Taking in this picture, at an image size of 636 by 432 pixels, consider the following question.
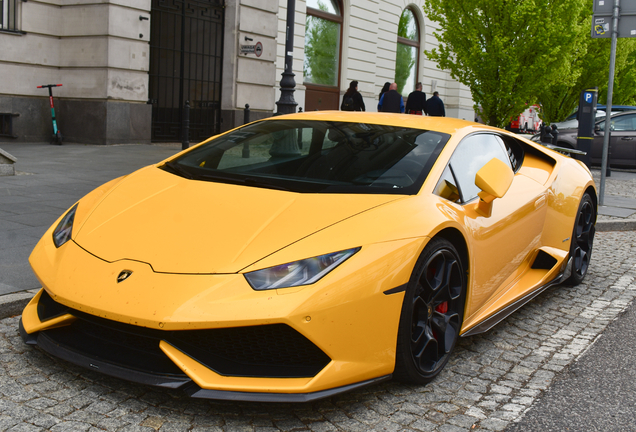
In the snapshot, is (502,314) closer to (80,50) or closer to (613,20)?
(613,20)

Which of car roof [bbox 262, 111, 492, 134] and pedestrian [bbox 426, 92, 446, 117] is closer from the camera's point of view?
car roof [bbox 262, 111, 492, 134]

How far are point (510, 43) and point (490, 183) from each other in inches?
526

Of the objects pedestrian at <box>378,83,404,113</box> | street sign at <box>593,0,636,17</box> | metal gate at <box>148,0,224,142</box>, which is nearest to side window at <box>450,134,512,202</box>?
street sign at <box>593,0,636,17</box>

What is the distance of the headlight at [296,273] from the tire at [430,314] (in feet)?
1.31

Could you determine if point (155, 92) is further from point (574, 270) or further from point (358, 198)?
point (358, 198)

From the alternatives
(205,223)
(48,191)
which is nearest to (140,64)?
(48,191)

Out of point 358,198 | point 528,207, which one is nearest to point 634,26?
point 528,207

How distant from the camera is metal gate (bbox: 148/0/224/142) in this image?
49.8ft

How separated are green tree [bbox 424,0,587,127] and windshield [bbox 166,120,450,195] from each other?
1251 centimetres

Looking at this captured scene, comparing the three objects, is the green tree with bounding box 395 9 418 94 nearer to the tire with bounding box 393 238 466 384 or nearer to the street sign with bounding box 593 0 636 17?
the street sign with bounding box 593 0 636 17

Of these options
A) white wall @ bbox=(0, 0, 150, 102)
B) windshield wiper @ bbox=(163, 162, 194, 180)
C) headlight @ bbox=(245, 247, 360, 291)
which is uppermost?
white wall @ bbox=(0, 0, 150, 102)

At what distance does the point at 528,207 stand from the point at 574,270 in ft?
4.55

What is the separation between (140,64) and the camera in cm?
1384

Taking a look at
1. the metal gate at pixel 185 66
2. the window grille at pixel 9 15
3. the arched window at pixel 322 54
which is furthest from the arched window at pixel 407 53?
the window grille at pixel 9 15
